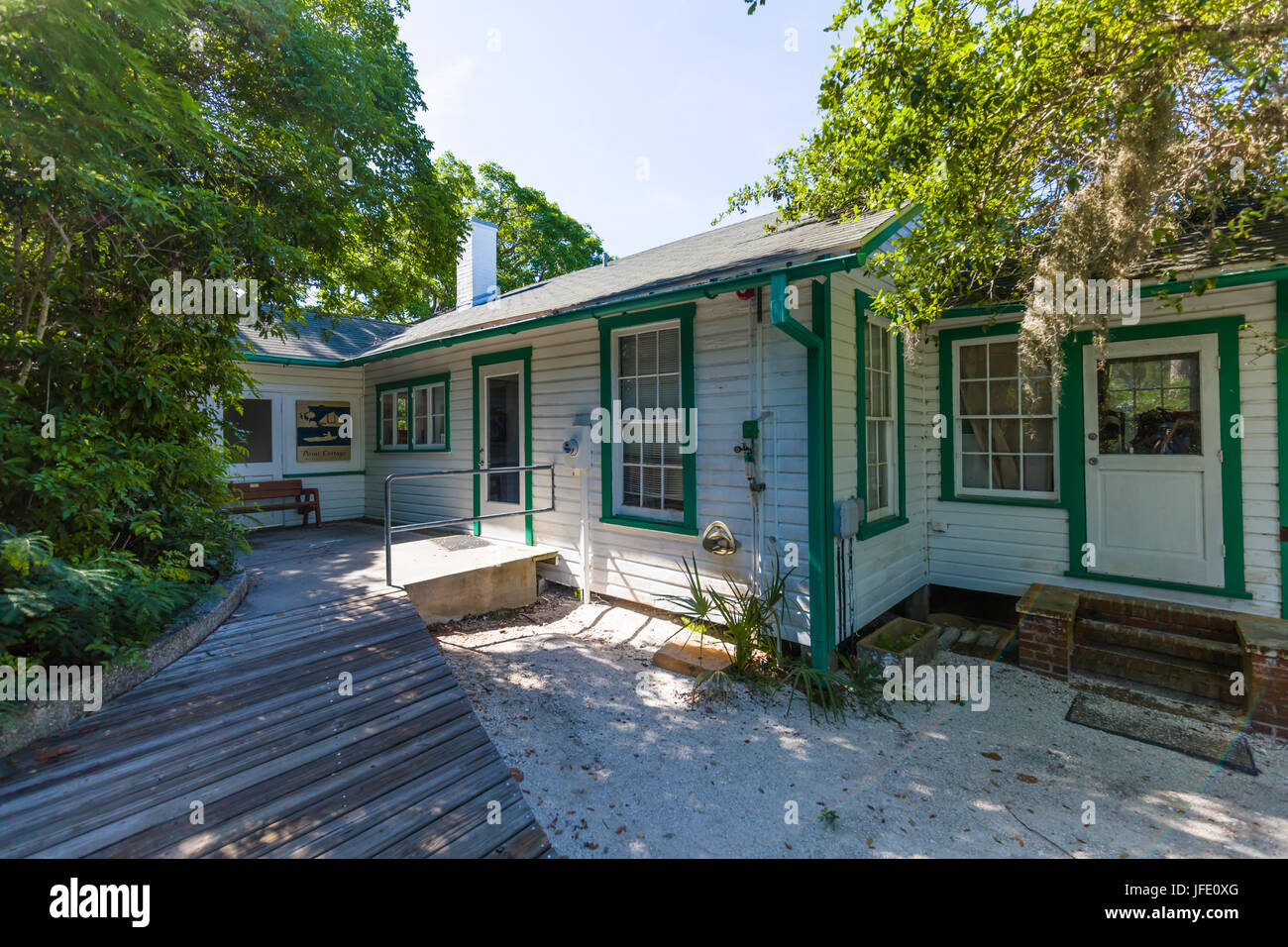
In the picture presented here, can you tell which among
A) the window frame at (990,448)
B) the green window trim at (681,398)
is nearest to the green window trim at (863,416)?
the window frame at (990,448)

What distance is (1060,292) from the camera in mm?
3934

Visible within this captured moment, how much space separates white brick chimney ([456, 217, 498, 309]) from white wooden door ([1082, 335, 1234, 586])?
8916mm

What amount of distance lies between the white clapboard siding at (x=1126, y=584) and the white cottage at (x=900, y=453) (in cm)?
2

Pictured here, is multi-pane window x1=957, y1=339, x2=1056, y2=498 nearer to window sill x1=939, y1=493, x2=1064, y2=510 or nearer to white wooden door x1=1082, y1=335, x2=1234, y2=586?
window sill x1=939, y1=493, x2=1064, y2=510

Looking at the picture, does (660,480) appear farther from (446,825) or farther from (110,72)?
(110,72)

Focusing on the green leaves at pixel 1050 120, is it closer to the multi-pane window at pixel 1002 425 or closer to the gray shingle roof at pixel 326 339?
the multi-pane window at pixel 1002 425

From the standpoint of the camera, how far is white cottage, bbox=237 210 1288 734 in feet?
14.0

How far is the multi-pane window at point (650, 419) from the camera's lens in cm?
525

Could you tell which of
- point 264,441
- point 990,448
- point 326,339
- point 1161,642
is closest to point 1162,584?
point 1161,642

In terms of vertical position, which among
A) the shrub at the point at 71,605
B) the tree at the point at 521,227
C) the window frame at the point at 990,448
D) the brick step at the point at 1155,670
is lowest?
the brick step at the point at 1155,670

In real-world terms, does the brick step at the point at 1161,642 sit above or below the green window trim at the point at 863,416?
below

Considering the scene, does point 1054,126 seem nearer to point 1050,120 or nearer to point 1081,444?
point 1050,120
